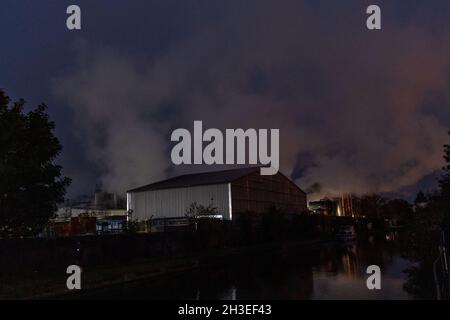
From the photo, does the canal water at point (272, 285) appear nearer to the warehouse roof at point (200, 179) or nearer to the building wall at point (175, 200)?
the building wall at point (175, 200)

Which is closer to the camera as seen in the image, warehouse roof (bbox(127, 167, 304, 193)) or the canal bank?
the canal bank

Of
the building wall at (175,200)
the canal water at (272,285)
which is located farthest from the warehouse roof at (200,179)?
the canal water at (272,285)

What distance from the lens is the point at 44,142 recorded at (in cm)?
2133

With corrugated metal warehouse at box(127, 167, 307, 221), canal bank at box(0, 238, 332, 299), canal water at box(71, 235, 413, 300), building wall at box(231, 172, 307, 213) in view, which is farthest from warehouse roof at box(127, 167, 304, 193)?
canal water at box(71, 235, 413, 300)

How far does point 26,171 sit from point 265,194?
40.4m

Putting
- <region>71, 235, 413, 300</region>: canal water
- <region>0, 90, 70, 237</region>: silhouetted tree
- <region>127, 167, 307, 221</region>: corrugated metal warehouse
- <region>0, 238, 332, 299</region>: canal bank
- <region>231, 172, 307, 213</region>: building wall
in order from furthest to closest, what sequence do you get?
<region>231, 172, 307, 213</region>: building wall
<region>127, 167, 307, 221</region>: corrugated metal warehouse
<region>0, 90, 70, 237</region>: silhouetted tree
<region>0, 238, 332, 299</region>: canal bank
<region>71, 235, 413, 300</region>: canal water

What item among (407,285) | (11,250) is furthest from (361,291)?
(11,250)

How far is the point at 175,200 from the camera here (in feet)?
179

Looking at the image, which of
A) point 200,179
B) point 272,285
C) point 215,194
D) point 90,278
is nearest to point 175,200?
point 200,179

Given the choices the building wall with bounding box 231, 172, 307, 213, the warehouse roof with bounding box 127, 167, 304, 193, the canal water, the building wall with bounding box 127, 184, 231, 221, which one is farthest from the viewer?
the warehouse roof with bounding box 127, 167, 304, 193

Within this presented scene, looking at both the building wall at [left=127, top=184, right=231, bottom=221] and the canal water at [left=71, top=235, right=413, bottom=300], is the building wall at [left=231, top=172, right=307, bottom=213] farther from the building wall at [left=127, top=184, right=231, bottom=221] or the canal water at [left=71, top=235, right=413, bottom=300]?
the canal water at [left=71, top=235, right=413, bottom=300]

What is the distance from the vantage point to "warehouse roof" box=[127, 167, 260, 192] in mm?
53500

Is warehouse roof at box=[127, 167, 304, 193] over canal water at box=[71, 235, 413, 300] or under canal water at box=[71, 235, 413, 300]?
over

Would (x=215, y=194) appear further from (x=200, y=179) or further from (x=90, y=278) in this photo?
(x=90, y=278)
